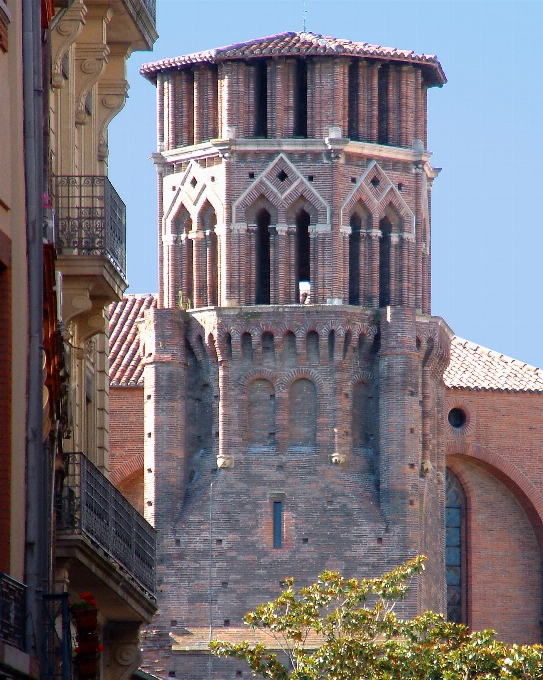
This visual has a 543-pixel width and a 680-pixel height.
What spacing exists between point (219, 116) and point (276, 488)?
8694 millimetres

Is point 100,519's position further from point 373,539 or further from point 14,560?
point 373,539

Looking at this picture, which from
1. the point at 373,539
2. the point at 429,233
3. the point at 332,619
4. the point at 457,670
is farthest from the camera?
the point at 429,233

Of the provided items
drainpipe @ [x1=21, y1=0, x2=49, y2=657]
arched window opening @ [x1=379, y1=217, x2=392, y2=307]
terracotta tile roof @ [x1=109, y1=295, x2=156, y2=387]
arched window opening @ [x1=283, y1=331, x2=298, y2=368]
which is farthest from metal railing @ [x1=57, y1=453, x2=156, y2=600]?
terracotta tile roof @ [x1=109, y1=295, x2=156, y2=387]

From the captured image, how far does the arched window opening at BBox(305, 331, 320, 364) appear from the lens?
5516 cm

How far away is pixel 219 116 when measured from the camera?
5634 cm

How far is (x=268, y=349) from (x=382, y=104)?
636 centimetres

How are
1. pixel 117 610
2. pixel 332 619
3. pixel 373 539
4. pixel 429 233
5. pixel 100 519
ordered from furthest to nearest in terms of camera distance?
pixel 429 233, pixel 373 539, pixel 332 619, pixel 117 610, pixel 100 519

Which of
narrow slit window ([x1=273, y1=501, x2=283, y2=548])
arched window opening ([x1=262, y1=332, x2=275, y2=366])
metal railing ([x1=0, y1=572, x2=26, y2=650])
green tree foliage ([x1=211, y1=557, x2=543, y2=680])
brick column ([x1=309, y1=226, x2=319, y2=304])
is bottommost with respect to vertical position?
metal railing ([x1=0, y1=572, x2=26, y2=650])

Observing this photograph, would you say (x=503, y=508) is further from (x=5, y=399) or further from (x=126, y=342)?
(x=5, y=399)

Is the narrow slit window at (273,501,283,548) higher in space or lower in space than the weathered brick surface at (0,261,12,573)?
higher

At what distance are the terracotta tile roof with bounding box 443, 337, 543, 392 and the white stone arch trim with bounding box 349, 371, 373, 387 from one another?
8.25m

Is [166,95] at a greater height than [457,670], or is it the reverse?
[166,95]

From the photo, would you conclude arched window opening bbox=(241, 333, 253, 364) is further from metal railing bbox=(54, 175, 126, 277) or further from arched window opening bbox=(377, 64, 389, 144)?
metal railing bbox=(54, 175, 126, 277)

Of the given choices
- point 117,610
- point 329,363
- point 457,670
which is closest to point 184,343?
point 329,363
